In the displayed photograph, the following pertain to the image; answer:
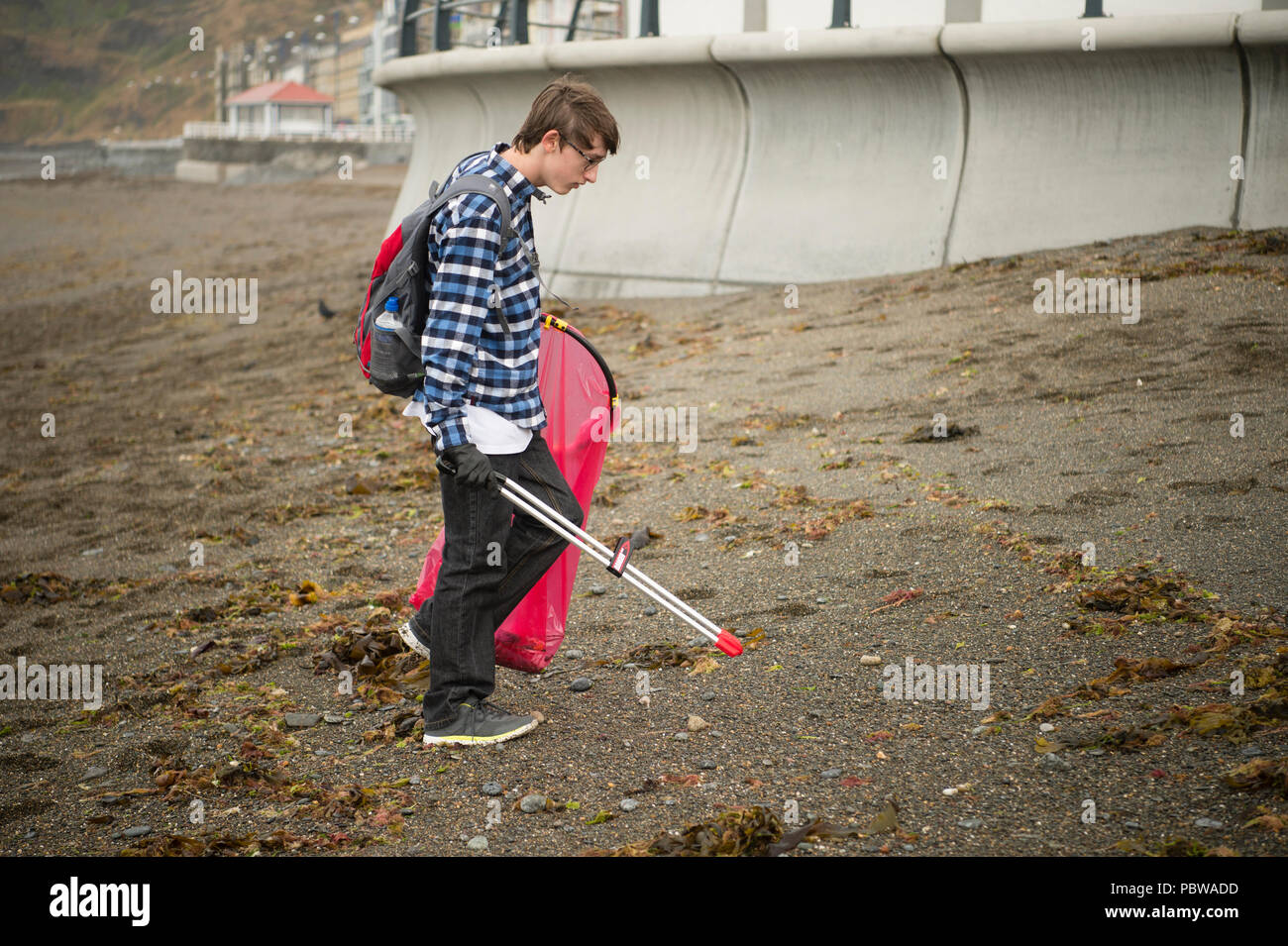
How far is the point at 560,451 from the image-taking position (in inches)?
156

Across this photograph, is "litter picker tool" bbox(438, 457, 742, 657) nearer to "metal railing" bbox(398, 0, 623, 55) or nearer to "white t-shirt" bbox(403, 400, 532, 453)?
"white t-shirt" bbox(403, 400, 532, 453)

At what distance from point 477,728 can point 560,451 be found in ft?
3.04

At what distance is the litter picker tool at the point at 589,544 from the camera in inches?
140

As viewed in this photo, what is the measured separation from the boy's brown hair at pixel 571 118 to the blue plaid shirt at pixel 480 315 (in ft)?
0.46

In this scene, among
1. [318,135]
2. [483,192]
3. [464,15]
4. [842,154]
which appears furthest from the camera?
[318,135]

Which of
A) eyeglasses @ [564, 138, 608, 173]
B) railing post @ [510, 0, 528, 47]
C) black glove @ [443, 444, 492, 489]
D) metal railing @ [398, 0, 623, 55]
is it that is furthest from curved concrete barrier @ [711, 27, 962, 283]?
black glove @ [443, 444, 492, 489]

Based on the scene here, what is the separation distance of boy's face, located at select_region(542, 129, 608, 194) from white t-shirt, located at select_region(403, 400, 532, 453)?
68cm

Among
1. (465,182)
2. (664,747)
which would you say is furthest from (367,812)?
(465,182)

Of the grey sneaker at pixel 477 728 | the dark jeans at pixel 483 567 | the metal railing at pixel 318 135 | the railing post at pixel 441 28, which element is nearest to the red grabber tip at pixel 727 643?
the dark jeans at pixel 483 567

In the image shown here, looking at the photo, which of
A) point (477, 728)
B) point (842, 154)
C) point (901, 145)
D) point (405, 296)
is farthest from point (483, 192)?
point (842, 154)

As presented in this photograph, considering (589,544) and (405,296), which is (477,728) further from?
(405,296)

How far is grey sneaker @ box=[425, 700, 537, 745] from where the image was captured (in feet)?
12.6
